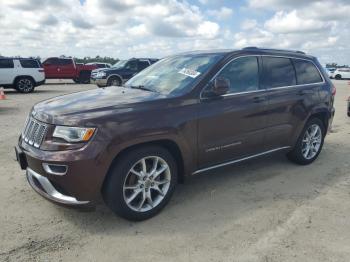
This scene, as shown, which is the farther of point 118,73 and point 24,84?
point 118,73

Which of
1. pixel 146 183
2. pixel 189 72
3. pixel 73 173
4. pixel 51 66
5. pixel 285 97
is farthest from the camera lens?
pixel 51 66

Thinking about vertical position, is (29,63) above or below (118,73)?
above

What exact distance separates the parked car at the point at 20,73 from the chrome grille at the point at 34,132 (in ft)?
47.9

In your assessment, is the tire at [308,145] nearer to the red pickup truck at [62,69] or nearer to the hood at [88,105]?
the hood at [88,105]

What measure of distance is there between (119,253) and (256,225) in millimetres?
1440

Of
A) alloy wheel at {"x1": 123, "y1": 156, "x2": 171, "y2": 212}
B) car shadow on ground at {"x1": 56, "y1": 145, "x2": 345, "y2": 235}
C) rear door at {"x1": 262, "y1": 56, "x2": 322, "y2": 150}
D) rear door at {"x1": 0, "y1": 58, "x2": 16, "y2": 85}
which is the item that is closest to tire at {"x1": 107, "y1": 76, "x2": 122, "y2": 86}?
rear door at {"x1": 0, "y1": 58, "x2": 16, "y2": 85}

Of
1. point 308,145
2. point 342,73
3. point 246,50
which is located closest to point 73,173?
point 246,50

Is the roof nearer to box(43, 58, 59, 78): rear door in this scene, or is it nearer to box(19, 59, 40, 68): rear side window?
box(19, 59, 40, 68): rear side window

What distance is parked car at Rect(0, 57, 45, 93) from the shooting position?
16719 mm

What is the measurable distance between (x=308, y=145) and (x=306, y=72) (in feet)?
3.83

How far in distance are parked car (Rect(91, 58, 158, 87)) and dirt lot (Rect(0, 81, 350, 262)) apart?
14015mm

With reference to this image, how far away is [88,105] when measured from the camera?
11.7ft

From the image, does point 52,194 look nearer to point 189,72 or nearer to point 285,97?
point 189,72

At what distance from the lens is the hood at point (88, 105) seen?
3.33m
